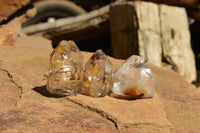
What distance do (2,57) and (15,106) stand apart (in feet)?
2.99

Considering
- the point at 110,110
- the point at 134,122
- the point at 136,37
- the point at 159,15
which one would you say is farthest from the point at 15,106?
the point at 159,15

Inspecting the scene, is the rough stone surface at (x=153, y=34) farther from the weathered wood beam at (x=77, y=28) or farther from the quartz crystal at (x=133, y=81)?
the quartz crystal at (x=133, y=81)

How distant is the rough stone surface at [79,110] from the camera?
1.26 metres

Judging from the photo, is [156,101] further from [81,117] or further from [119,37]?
[119,37]

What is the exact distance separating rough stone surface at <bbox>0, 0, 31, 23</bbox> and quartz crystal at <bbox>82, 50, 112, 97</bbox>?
2200 mm

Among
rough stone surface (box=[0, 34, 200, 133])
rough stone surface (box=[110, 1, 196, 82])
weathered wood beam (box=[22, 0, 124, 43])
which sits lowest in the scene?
rough stone surface (box=[0, 34, 200, 133])

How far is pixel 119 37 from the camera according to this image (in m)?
4.32

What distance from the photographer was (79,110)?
4.75 feet

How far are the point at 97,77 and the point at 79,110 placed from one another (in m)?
0.33

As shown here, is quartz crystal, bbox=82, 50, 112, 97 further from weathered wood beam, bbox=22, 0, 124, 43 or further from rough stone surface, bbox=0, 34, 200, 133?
weathered wood beam, bbox=22, 0, 124, 43

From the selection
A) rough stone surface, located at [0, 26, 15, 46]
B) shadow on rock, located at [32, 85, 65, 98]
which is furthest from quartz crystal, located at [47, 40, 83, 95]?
rough stone surface, located at [0, 26, 15, 46]

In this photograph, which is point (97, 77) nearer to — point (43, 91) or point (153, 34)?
point (43, 91)

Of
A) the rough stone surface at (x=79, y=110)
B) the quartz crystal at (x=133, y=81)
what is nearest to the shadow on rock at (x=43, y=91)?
the rough stone surface at (x=79, y=110)

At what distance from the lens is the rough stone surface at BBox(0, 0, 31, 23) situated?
11.2 feet
